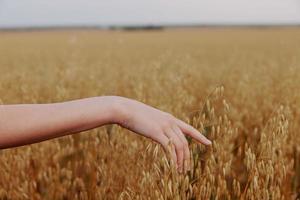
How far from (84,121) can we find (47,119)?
7cm

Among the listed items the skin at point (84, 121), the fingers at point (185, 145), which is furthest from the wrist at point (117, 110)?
the fingers at point (185, 145)

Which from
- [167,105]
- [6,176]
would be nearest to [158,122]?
[6,176]

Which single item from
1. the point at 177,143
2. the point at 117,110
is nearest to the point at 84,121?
the point at 117,110

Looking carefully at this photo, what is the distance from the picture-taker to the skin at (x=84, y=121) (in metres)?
0.91

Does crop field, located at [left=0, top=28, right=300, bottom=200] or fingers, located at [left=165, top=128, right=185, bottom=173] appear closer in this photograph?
fingers, located at [left=165, top=128, right=185, bottom=173]

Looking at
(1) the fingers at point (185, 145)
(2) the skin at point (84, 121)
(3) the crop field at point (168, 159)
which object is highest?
(2) the skin at point (84, 121)

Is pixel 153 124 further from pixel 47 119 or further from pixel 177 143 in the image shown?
pixel 47 119

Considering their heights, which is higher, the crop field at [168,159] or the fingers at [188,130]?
the fingers at [188,130]

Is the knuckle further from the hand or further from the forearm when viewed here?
the forearm

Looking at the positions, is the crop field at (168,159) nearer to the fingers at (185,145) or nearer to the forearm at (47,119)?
the fingers at (185,145)

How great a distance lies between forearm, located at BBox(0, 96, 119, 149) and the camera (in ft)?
2.97

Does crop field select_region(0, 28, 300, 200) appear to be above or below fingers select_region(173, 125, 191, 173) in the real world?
below

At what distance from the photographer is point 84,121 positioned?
94 cm

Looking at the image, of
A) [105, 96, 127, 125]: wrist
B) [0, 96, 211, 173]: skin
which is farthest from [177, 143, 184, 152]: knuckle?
[105, 96, 127, 125]: wrist
